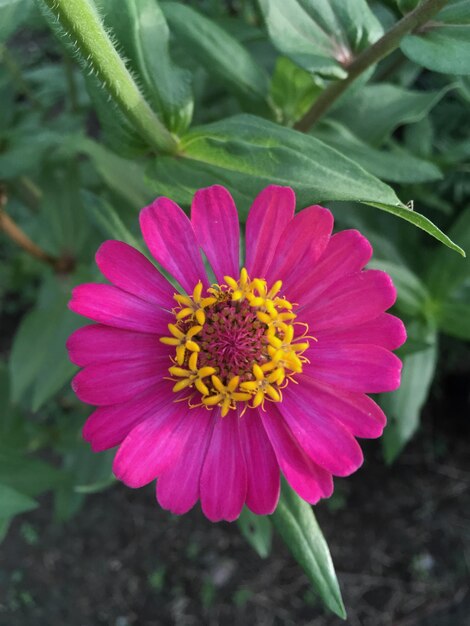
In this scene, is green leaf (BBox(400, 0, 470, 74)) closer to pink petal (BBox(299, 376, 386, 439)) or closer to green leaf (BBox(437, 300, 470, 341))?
pink petal (BBox(299, 376, 386, 439))

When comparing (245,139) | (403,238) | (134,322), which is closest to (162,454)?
(134,322)

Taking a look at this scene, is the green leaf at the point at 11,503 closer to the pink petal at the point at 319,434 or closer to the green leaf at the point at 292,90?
the pink petal at the point at 319,434

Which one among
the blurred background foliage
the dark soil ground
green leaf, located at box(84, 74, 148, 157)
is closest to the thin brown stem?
the blurred background foliage

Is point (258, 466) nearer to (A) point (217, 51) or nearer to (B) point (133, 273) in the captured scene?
(B) point (133, 273)

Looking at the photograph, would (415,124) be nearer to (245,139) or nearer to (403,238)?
(403,238)

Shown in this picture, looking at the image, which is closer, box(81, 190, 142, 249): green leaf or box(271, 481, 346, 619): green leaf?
box(271, 481, 346, 619): green leaf

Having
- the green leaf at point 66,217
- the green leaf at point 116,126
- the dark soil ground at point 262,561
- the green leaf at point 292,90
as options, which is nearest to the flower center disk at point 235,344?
the green leaf at point 116,126
